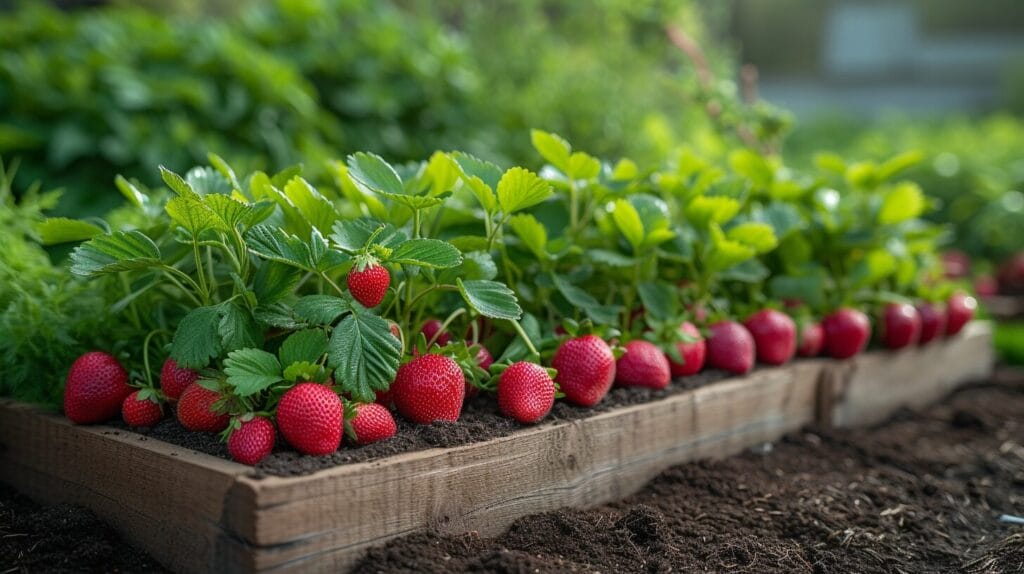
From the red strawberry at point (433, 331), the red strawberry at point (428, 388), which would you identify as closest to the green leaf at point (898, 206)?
the red strawberry at point (433, 331)

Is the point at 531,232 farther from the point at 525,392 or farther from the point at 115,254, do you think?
the point at 115,254

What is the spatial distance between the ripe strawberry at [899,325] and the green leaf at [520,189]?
1.59 m

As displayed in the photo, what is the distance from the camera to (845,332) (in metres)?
2.68

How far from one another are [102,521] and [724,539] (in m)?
1.17

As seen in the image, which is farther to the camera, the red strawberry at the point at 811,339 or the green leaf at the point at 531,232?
the red strawberry at the point at 811,339

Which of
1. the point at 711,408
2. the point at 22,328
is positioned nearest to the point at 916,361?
the point at 711,408

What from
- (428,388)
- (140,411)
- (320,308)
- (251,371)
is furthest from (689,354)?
(140,411)

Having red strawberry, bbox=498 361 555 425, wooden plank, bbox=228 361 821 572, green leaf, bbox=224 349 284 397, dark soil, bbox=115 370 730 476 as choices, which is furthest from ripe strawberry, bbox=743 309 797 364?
green leaf, bbox=224 349 284 397

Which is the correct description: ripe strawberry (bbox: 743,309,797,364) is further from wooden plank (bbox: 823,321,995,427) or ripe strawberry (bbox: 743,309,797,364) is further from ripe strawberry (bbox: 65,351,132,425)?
ripe strawberry (bbox: 65,351,132,425)

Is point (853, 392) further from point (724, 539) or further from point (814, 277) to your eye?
point (724, 539)

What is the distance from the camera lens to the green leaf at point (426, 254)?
1.58m

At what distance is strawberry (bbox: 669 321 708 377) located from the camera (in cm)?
222

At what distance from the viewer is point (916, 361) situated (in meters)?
3.10

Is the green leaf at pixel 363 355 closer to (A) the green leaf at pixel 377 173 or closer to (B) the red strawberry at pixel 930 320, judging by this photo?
(A) the green leaf at pixel 377 173
